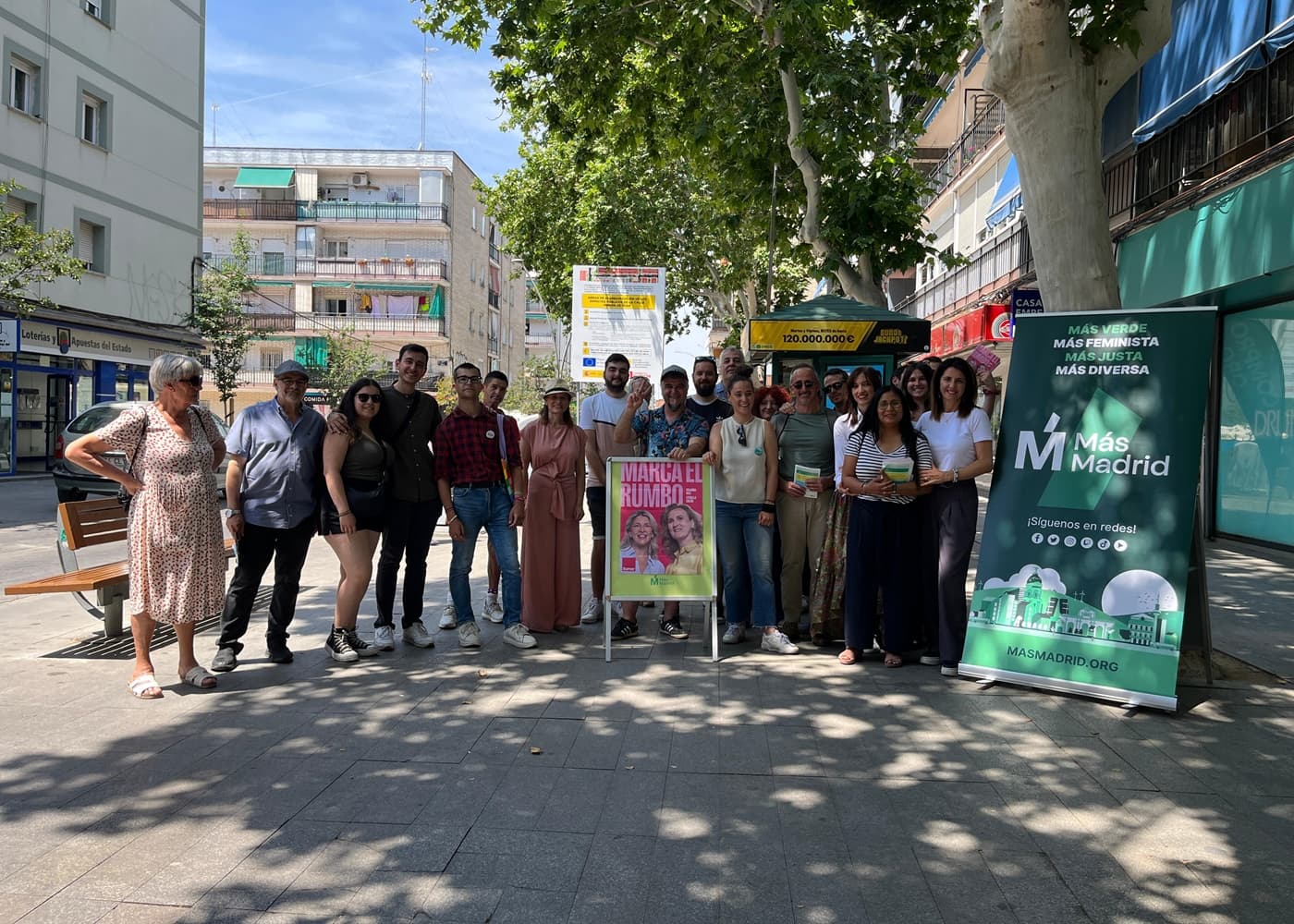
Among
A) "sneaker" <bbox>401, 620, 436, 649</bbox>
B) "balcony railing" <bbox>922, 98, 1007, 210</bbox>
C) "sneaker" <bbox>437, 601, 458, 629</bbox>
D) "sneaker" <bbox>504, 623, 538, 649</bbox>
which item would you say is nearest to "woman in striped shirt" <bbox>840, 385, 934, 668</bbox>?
"sneaker" <bbox>504, 623, 538, 649</bbox>

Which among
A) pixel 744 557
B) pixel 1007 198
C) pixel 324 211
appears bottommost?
pixel 744 557

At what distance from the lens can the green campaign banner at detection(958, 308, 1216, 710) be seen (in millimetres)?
5426

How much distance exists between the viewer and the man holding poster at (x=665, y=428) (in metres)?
7.08

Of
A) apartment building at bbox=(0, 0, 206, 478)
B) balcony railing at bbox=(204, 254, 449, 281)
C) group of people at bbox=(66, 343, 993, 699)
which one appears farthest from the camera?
balcony railing at bbox=(204, 254, 449, 281)

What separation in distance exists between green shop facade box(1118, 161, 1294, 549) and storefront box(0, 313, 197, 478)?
22.7 meters

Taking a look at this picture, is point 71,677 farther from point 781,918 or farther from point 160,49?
point 160,49

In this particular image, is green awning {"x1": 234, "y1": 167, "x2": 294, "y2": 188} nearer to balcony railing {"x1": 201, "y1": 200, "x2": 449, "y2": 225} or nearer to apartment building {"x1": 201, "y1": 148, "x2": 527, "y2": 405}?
apartment building {"x1": 201, "y1": 148, "x2": 527, "y2": 405}

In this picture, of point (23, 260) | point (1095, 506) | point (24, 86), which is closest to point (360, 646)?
point (1095, 506)

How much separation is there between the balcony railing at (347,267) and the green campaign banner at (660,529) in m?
48.2

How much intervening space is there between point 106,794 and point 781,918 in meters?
2.89

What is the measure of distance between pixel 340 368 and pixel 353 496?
3899 cm

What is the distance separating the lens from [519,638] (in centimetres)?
678

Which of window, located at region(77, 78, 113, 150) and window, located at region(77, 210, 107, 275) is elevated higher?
window, located at region(77, 78, 113, 150)

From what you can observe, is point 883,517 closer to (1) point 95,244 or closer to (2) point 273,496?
(2) point 273,496
